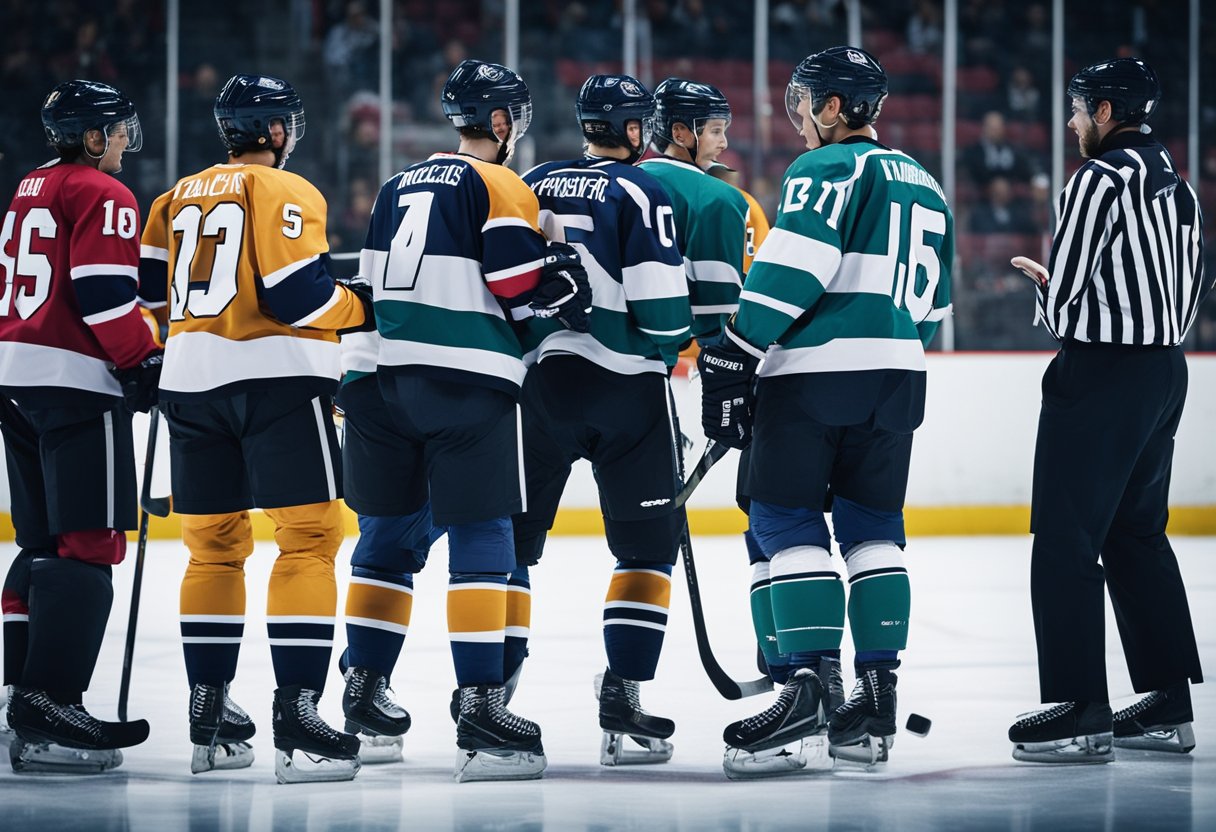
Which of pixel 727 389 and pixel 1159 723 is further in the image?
pixel 1159 723

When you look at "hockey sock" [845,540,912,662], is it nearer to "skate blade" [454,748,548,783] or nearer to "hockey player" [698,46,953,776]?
"hockey player" [698,46,953,776]

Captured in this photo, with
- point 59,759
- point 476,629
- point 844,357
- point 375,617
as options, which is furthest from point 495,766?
point 844,357

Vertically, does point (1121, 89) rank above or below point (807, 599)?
above

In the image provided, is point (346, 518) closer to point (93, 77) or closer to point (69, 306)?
point (93, 77)

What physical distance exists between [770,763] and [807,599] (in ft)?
1.02

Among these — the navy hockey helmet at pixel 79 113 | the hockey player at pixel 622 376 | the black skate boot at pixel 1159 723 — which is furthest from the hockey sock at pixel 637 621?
the navy hockey helmet at pixel 79 113

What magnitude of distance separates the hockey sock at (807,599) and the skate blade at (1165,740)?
2.21ft

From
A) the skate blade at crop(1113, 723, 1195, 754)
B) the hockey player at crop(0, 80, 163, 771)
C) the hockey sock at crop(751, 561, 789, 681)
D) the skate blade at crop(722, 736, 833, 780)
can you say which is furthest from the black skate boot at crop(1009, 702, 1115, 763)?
the hockey player at crop(0, 80, 163, 771)

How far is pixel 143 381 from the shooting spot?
315cm

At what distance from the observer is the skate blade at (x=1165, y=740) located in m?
3.21

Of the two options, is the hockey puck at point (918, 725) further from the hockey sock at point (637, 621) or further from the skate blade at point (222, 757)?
the skate blade at point (222, 757)

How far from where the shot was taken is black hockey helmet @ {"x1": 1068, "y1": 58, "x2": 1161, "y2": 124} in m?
3.16

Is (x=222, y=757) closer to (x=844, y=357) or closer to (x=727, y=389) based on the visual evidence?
(x=727, y=389)

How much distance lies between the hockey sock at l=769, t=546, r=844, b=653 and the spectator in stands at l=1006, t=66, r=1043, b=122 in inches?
261
